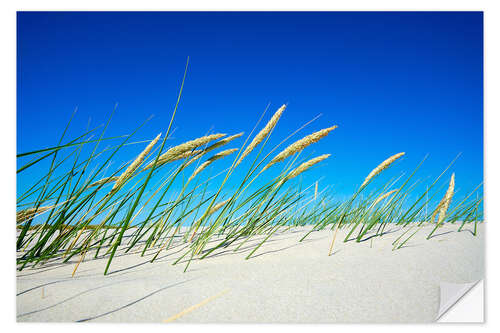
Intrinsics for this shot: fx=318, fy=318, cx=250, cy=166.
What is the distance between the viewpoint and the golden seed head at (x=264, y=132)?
114 centimetres

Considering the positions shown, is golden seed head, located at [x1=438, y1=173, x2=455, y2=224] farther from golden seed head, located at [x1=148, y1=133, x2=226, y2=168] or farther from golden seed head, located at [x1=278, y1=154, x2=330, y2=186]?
golden seed head, located at [x1=148, y1=133, x2=226, y2=168]

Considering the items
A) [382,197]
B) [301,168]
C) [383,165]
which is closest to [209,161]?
[301,168]

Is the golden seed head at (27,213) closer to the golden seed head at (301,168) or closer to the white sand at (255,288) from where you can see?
the white sand at (255,288)

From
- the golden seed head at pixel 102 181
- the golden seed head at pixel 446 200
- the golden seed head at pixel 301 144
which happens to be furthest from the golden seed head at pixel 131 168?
the golden seed head at pixel 446 200

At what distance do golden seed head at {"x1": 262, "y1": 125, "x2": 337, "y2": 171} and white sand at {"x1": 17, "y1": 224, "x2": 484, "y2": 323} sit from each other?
1.29ft

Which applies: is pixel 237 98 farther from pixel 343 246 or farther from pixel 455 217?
pixel 455 217

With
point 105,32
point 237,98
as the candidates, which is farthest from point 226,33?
point 105,32

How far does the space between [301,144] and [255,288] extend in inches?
20.2

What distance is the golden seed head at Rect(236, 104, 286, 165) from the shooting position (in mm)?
1139

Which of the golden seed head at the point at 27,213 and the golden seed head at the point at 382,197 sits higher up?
the golden seed head at the point at 382,197

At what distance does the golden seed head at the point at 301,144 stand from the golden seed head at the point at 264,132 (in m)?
0.09

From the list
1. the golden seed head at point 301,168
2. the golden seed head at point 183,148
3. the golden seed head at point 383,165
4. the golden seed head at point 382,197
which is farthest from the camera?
the golden seed head at point 382,197

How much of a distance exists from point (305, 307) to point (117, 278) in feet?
2.07

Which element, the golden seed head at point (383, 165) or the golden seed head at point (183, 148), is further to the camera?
the golden seed head at point (383, 165)
